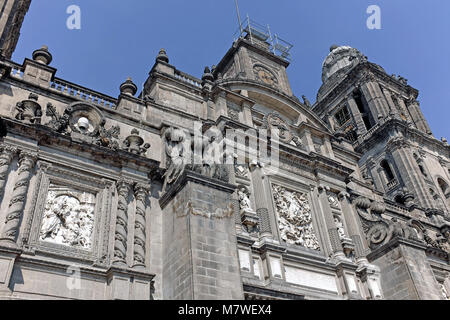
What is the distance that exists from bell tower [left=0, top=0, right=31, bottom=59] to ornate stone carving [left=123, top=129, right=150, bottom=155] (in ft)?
21.9

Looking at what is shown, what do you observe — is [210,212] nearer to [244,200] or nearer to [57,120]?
[244,200]

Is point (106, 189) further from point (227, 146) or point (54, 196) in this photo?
point (227, 146)

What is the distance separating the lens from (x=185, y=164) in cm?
1343

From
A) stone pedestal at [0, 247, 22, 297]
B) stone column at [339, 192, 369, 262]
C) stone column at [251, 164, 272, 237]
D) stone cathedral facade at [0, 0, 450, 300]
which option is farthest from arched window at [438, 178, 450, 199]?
stone pedestal at [0, 247, 22, 297]

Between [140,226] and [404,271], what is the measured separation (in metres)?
9.62

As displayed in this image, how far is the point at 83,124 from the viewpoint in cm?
1422

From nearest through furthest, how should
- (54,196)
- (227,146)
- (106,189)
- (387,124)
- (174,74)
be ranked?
(54,196)
(106,189)
(227,146)
(174,74)
(387,124)

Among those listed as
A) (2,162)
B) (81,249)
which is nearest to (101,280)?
(81,249)

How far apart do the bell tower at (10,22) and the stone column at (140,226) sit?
27.3 feet

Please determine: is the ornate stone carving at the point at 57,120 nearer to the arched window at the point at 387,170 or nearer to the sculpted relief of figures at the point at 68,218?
the sculpted relief of figures at the point at 68,218

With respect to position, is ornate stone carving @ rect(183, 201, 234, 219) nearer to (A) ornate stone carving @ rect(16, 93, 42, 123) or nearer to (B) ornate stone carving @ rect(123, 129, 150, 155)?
(B) ornate stone carving @ rect(123, 129, 150, 155)

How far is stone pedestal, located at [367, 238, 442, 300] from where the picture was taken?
51.9ft

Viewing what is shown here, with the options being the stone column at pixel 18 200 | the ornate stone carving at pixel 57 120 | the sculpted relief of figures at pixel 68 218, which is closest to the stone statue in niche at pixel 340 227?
the sculpted relief of figures at pixel 68 218
